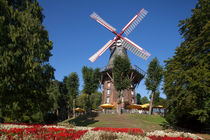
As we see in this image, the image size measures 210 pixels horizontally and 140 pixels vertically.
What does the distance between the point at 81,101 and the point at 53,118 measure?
104ft

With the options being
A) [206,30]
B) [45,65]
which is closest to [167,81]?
[206,30]

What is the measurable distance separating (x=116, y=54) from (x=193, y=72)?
89.5 ft

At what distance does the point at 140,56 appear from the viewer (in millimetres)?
42844

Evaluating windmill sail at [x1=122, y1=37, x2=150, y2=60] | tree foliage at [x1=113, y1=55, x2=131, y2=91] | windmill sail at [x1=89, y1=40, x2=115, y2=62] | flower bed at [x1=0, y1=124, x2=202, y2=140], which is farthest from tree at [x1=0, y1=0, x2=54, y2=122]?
windmill sail at [x1=122, y1=37, x2=150, y2=60]

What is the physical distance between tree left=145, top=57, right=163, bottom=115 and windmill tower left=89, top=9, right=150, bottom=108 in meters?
3.23

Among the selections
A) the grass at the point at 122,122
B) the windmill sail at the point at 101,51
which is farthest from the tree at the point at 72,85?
the grass at the point at 122,122

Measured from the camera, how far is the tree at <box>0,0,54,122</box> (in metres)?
11.1

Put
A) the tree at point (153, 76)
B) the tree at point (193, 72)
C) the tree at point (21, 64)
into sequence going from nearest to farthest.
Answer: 1. the tree at point (21, 64)
2. the tree at point (193, 72)
3. the tree at point (153, 76)

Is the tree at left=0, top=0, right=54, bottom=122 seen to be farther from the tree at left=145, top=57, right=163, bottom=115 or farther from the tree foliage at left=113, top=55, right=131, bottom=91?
the tree at left=145, top=57, right=163, bottom=115

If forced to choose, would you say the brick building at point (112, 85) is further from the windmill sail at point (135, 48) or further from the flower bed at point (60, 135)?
the flower bed at point (60, 135)

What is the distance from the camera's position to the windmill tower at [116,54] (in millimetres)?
40094

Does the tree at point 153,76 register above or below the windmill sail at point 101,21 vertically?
below

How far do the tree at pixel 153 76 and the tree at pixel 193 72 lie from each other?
57.7 ft

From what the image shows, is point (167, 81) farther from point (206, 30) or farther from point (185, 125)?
point (185, 125)
